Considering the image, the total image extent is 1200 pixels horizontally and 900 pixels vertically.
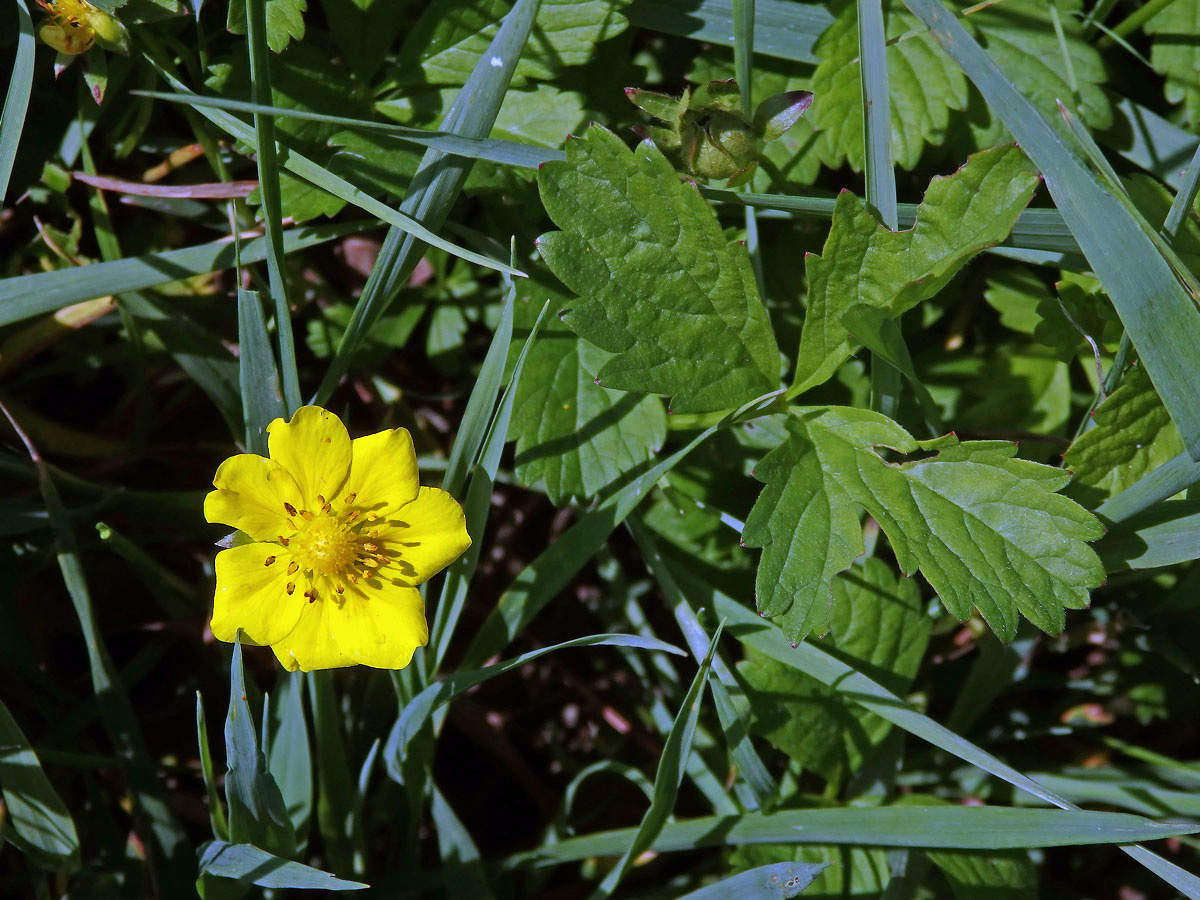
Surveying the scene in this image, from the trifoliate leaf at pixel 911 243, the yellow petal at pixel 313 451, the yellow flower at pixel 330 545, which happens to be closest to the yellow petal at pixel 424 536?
the yellow flower at pixel 330 545

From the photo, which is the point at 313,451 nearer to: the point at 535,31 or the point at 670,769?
the point at 670,769

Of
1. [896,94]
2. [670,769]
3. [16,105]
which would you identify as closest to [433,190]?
[16,105]

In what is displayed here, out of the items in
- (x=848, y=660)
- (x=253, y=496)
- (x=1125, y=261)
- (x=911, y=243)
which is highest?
(x=911, y=243)

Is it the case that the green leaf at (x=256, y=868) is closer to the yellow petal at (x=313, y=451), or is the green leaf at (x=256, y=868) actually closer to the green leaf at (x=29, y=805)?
the green leaf at (x=29, y=805)

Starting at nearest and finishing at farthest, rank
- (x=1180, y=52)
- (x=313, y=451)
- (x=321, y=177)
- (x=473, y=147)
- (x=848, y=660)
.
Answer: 1. (x=313, y=451)
2. (x=473, y=147)
3. (x=321, y=177)
4. (x=848, y=660)
5. (x=1180, y=52)

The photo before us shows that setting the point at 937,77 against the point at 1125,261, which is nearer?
the point at 1125,261

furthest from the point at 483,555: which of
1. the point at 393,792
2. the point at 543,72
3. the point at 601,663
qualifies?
the point at 543,72

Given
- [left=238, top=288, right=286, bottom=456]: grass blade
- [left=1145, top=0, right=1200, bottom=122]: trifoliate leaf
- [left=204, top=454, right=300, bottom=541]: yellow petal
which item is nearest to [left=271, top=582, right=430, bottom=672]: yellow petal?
[left=204, top=454, right=300, bottom=541]: yellow petal

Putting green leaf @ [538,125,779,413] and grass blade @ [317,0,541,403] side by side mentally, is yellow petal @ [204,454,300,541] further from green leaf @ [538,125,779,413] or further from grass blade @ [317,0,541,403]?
green leaf @ [538,125,779,413]
